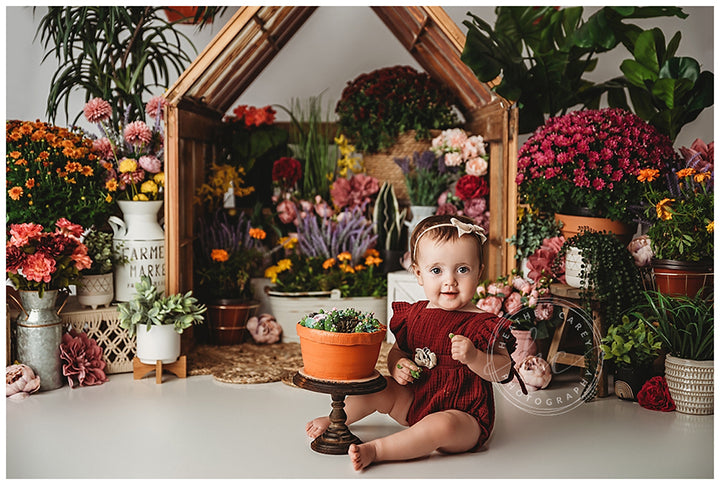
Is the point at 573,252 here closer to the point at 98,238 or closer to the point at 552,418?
the point at 552,418

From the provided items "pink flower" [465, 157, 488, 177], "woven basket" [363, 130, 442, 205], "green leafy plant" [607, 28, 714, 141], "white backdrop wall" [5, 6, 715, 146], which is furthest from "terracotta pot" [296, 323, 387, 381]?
"white backdrop wall" [5, 6, 715, 146]

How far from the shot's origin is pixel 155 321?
14.0 ft

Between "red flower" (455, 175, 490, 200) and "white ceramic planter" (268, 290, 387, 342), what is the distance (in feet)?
3.09

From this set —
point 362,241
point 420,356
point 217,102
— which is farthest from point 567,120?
point 217,102

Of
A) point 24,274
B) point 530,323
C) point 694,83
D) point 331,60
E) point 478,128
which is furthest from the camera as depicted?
point 331,60

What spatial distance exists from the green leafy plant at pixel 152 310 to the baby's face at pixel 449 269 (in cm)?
159

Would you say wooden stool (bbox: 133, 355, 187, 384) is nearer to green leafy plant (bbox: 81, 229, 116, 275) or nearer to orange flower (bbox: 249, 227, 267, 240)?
green leafy plant (bbox: 81, 229, 116, 275)

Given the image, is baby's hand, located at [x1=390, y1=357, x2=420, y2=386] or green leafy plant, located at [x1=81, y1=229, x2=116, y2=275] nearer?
baby's hand, located at [x1=390, y1=357, x2=420, y2=386]

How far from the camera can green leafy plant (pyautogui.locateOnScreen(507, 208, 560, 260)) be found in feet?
14.9

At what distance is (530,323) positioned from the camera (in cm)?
425

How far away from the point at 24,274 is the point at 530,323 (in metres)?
2.78

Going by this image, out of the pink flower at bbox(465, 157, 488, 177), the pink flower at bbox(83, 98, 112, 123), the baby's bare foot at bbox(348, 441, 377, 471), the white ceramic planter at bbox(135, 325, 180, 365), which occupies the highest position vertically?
the pink flower at bbox(83, 98, 112, 123)

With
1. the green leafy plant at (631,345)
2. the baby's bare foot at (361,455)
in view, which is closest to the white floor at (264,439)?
the baby's bare foot at (361,455)

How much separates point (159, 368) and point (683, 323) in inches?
113
